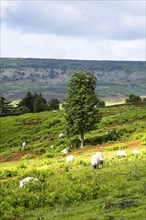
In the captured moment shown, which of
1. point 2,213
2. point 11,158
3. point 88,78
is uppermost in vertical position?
point 88,78

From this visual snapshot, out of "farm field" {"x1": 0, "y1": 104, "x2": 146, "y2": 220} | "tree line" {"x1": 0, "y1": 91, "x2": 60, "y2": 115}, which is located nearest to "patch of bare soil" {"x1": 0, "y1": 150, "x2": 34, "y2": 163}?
"farm field" {"x1": 0, "y1": 104, "x2": 146, "y2": 220}

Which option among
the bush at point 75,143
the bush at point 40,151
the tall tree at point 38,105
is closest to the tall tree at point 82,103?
the bush at point 75,143

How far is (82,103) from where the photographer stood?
65.5 m

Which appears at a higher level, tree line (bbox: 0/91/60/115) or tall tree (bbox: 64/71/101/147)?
tall tree (bbox: 64/71/101/147)

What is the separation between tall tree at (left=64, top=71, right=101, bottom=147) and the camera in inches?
2549

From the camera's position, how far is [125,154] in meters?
45.8

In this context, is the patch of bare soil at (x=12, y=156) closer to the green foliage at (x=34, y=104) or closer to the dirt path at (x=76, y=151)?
the dirt path at (x=76, y=151)

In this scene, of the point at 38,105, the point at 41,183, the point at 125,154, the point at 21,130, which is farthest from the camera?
the point at 38,105

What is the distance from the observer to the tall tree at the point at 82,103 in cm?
6475

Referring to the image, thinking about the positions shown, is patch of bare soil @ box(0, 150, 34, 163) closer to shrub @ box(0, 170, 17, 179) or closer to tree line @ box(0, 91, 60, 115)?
shrub @ box(0, 170, 17, 179)

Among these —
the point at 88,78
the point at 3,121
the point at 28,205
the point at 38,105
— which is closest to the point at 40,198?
the point at 28,205

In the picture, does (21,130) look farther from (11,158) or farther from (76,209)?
(76,209)

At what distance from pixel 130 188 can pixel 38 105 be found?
123 meters

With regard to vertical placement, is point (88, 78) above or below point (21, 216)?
above
